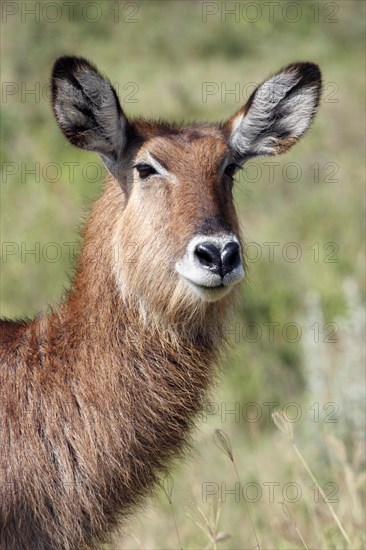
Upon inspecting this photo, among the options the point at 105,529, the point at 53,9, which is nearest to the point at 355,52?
the point at 53,9

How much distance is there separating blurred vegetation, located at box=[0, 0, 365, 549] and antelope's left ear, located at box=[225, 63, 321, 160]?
98cm

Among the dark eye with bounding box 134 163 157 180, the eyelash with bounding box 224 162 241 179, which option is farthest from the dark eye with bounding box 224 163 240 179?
the dark eye with bounding box 134 163 157 180

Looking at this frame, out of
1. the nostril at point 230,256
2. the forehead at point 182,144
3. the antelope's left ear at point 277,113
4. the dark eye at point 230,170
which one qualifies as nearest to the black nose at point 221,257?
the nostril at point 230,256

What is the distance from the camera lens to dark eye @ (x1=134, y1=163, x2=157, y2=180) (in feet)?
17.7

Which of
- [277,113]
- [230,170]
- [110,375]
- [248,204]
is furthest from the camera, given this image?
[248,204]

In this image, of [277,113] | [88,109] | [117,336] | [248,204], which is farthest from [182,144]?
[248,204]

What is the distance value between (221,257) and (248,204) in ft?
38.2

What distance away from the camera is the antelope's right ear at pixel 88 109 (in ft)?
17.1

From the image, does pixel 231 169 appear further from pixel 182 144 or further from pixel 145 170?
pixel 145 170

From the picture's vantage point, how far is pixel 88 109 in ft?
17.7

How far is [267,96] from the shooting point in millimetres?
5793

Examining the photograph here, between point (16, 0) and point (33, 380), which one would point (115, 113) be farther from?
point (16, 0)

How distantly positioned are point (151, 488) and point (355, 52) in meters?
19.7

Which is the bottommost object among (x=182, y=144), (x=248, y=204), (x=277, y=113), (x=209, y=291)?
(x=248, y=204)
